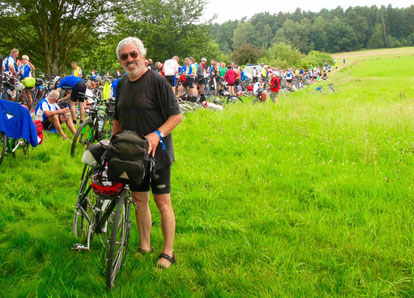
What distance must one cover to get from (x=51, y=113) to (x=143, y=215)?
204 inches

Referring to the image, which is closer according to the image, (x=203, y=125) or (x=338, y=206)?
(x=338, y=206)

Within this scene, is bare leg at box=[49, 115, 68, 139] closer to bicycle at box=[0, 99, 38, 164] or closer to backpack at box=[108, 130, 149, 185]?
bicycle at box=[0, 99, 38, 164]

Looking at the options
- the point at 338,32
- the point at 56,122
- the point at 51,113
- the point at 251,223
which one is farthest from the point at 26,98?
the point at 338,32

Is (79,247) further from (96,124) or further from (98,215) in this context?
(96,124)

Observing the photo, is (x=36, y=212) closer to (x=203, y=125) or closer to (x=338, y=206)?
(x=338, y=206)

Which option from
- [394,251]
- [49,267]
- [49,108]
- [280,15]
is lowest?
[394,251]

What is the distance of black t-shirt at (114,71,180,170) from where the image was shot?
2938 millimetres

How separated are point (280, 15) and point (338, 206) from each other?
520 feet

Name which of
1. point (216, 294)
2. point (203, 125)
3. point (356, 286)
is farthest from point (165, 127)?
point (203, 125)

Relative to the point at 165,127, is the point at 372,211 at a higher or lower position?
lower

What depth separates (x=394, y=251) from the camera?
3447mm

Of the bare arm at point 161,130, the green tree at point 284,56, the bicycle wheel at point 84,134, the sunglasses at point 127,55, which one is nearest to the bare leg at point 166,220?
the bare arm at point 161,130

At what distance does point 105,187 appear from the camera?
2842 mm

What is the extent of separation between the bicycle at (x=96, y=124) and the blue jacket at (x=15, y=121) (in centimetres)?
116
